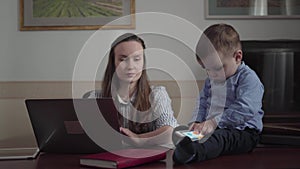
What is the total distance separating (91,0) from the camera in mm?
2471

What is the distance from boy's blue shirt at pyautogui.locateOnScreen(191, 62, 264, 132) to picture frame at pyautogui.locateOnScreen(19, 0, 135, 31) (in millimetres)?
1125

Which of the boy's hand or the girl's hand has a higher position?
the boy's hand

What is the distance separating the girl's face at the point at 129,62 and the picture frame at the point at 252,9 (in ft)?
2.94

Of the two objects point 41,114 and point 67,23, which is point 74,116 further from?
point 67,23

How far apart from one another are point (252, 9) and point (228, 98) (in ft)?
3.90

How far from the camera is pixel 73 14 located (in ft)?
8.09

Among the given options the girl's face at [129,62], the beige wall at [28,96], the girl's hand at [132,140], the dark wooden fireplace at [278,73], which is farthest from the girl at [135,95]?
the beige wall at [28,96]

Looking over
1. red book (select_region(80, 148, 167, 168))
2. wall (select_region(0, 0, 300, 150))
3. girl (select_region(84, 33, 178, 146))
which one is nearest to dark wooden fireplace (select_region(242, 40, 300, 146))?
wall (select_region(0, 0, 300, 150))

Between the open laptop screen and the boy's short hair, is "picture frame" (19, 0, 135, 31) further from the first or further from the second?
the open laptop screen

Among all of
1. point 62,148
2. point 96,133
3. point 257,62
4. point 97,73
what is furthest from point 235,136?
point 97,73

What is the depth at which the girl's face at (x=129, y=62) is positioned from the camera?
1621mm

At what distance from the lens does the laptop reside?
48.2 inches

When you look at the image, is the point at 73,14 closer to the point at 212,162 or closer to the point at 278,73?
the point at 278,73

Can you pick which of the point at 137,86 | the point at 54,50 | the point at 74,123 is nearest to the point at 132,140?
the point at 74,123
